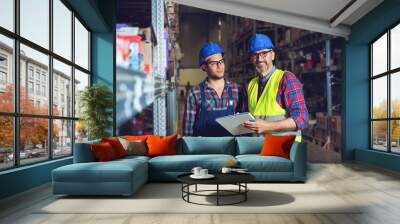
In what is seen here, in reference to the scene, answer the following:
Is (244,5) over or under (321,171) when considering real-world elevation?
over

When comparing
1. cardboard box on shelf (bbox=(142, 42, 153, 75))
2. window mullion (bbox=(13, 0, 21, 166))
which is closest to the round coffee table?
window mullion (bbox=(13, 0, 21, 166))

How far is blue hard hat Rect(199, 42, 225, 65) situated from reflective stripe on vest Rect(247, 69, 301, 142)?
1036mm

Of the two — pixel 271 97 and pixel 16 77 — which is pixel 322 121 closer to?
pixel 271 97

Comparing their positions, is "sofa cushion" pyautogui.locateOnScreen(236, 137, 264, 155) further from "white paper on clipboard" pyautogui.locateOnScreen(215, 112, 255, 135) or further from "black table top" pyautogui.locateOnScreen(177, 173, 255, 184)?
"black table top" pyautogui.locateOnScreen(177, 173, 255, 184)

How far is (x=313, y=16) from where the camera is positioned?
8.81 metres

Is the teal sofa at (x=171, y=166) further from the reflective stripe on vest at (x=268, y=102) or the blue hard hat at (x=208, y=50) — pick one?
the blue hard hat at (x=208, y=50)

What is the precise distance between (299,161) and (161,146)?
2254mm

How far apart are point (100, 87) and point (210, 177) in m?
4.12

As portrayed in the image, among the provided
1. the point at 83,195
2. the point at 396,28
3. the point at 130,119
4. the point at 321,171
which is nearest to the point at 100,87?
the point at 130,119

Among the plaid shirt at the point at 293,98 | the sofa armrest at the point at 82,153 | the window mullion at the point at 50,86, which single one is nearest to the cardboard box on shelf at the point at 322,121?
the plaid shirt at the point at 293,98

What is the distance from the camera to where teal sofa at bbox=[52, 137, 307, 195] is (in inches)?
194

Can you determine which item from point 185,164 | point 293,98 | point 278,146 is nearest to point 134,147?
point 185,164

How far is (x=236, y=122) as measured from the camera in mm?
8609

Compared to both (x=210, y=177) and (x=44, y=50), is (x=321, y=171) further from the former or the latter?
(x=44, y=50)
